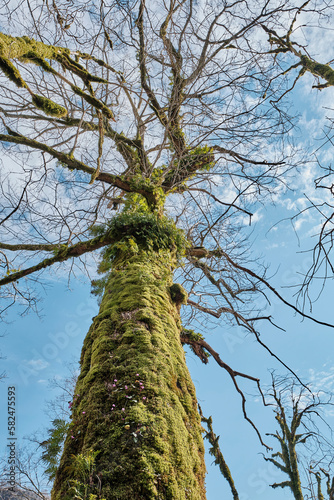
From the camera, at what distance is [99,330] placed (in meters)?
2.66

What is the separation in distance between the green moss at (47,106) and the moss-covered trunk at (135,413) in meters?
2.57

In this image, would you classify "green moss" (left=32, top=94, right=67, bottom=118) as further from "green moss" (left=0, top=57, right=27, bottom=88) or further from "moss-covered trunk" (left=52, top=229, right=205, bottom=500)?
"moss-covered trunk" (left=52, top=229, right=205, bottom=500)

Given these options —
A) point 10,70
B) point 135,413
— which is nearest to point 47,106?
point 10,70

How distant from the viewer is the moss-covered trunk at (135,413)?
1.48 meters

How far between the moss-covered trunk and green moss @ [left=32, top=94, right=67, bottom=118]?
8.44 ft

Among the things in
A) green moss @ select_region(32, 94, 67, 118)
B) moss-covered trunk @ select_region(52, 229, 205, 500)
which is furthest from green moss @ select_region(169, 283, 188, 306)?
green moss @ select_region(32, 94, 67, 118)

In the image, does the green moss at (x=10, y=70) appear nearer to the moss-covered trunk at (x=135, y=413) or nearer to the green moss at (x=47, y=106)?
the green moss at (x=47, y=106)

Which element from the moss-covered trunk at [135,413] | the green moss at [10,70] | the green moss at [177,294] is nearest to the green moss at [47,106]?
the green moss at [10,70]

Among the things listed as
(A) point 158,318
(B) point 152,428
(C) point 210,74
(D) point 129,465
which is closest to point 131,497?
(D) point 129,465

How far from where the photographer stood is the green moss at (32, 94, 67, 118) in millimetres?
3602

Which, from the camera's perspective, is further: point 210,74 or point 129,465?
point 210,74

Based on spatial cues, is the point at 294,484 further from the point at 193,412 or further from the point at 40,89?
the point at 40,89

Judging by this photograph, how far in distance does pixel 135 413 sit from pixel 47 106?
366 cm

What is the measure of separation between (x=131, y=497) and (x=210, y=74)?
13.6 ft
